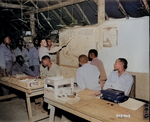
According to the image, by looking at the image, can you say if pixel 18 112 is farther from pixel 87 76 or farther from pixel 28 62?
pixel 87 76

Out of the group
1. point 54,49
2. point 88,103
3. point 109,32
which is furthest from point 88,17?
point 88,103

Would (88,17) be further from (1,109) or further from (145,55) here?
(1,109)

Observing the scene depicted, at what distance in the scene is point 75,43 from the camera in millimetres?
5020

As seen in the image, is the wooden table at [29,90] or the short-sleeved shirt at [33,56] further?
the short-sleeved shirt at [33,56]

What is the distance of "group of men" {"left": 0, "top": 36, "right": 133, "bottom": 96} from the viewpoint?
2866 millimetres

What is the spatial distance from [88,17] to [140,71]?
121 inches

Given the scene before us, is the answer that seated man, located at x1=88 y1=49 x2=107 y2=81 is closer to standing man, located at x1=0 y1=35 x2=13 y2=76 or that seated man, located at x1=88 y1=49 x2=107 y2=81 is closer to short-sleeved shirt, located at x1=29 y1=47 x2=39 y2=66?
short-sleeved shirt, located at x1=29 y1=47 x2=39 y2=66

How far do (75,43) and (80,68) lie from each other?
2120 mm

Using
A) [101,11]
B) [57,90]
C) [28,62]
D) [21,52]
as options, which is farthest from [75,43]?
[57,90]

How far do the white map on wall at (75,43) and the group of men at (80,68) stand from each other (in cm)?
32

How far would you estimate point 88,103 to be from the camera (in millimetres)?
2178

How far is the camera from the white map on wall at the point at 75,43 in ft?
15.0

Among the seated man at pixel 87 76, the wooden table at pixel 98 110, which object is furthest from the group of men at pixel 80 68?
the wooden table at pixel 98 110

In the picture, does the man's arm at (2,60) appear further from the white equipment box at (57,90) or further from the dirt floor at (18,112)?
the white equipment box at (57,90)
